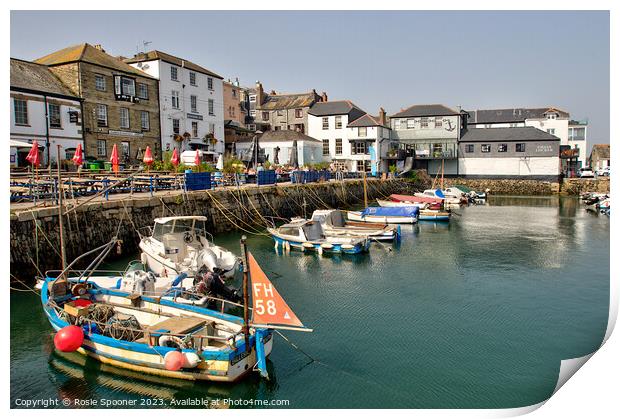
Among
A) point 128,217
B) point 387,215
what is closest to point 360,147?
point 387,215

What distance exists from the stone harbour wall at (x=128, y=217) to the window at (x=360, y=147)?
18.4 m

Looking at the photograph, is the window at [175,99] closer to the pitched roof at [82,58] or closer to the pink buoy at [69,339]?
the pitched roof at [82,58]

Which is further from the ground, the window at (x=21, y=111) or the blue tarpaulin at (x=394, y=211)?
the window at (x=21, y=111)

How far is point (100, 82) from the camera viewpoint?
32.3 metres

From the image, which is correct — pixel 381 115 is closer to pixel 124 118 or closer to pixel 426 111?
pixel 426 111

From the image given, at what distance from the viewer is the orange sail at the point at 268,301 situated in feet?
30.6

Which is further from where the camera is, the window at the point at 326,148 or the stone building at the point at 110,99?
the window at the point at 326,148

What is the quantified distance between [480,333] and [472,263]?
337 inches

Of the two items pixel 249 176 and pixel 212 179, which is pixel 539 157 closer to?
pixel 249 176

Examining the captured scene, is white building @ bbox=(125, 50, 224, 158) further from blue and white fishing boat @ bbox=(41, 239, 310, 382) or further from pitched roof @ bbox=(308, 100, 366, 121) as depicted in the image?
blue and white fishing boat @ bbox=(41, 239, 310, 382)

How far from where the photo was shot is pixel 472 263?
2061 cm

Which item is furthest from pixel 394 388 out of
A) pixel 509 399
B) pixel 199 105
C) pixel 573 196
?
pixel 573 196

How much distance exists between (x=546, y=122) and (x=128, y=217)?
63.4 meters

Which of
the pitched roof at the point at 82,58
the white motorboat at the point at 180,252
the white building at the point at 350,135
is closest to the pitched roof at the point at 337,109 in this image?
the white building at the point at 350,135
